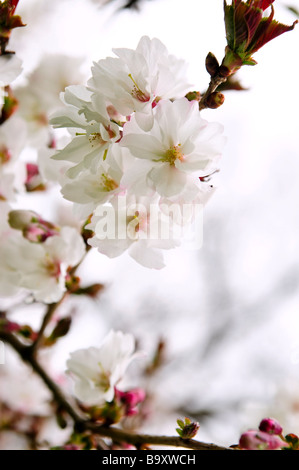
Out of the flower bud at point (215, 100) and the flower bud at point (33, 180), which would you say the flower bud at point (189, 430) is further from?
the flower bud at point (33, 180)

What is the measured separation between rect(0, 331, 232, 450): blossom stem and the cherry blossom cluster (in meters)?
0.37

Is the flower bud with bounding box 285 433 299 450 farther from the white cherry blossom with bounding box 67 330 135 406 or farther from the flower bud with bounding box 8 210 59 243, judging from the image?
the flower bud with bounding box 8 210 59 243

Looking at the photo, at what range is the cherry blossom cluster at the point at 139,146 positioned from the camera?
2.39 feet

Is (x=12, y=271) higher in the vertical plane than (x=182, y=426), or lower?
higher

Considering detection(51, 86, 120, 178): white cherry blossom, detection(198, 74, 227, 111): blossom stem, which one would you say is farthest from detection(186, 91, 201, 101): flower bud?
detection(51, 86, 120, 178): white cherry blossom

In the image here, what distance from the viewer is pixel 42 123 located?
1.51 m

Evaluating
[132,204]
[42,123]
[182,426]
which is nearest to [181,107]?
[132,204]

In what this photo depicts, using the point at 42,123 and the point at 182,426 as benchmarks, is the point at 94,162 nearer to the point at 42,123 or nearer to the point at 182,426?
the point at 182,426

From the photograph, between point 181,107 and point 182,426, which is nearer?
point 181,107

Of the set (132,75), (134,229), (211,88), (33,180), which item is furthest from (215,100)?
(33,180)

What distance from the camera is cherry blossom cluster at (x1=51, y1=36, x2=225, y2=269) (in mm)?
728

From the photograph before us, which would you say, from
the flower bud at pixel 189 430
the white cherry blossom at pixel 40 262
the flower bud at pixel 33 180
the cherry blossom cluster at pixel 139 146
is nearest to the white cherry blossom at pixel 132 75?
the cherry blossom cluster at pixel 139 146

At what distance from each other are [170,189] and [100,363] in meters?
0.60
